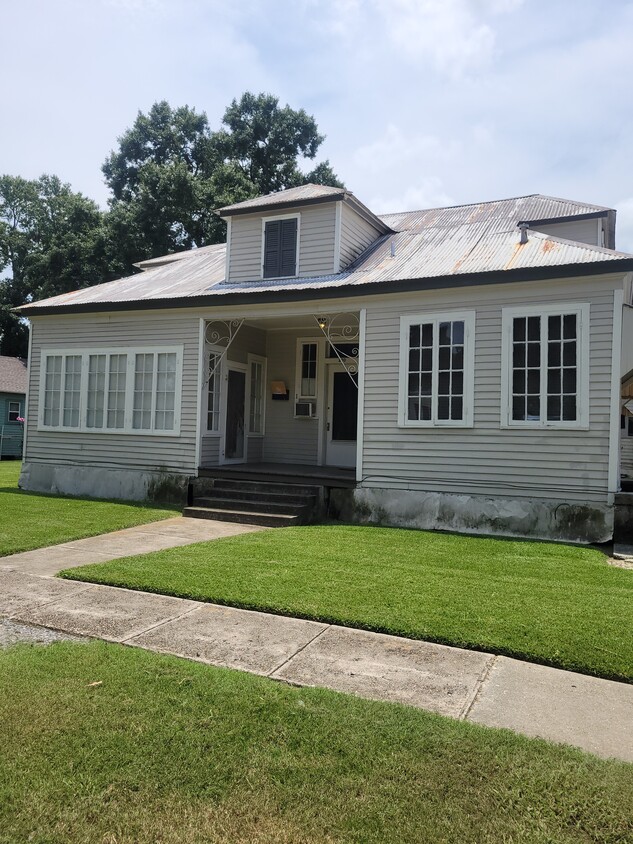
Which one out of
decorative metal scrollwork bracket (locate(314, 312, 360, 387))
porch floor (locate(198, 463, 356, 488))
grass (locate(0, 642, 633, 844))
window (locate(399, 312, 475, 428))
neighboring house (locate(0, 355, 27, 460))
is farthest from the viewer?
neighboring house (locate(0, 355, 27, 460))

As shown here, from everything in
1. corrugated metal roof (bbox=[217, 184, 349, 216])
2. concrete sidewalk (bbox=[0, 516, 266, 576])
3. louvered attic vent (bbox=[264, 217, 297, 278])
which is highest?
corrugated metal roof (bbox=[217, 184, 349, 216])

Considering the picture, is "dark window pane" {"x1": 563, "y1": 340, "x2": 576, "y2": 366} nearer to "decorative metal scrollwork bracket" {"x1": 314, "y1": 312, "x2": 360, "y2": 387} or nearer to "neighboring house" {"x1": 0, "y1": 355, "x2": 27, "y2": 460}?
"decorative metal scrollwork bracket" {"x1": 314, "y1": 312, "x2": 360, "y2": 387}

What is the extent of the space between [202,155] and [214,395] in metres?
27.7

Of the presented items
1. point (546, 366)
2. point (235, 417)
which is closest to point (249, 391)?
point (235, 417)

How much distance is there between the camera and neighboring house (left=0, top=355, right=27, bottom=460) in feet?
Result: 85.4

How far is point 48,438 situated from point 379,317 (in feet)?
25.1

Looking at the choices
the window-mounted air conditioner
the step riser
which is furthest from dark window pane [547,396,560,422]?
the window-mounted air conditioner

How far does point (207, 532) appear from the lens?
832cm

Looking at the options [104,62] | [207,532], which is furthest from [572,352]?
[104,62]

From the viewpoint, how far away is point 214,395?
11555 mm

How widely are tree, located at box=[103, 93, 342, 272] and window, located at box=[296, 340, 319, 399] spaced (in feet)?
62.8

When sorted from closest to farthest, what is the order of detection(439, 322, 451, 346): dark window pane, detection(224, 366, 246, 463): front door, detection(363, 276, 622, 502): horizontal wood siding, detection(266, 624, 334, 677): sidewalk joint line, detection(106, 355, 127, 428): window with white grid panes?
detection(266, 624, 334, 677): sidewalk joint line, detection(363, 276, 622, 502): horizontal wood siding, detection(439, 322, 451, 346): dark window pane, detection(106, 355, 127, 428): window with white grid panes, detection(224, 366, 246, 463): front door

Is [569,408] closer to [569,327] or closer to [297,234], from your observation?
[569,327]

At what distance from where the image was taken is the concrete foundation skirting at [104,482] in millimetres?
11078
